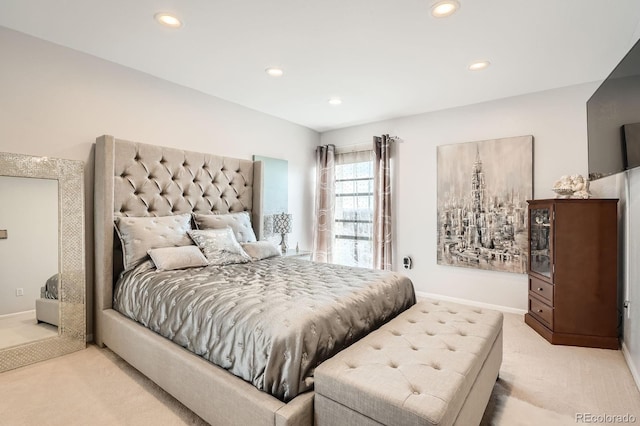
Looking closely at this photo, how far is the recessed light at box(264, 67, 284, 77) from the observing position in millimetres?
2984

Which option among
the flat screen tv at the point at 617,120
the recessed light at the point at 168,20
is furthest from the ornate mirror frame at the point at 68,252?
the flat screen tv at the point at 617,120

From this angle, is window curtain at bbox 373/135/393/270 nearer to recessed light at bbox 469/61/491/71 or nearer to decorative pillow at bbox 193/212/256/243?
recessed light at bbox 469/61/491/71

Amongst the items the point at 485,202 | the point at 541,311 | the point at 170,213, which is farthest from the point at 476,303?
the point at 170,213

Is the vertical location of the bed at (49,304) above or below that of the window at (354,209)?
below

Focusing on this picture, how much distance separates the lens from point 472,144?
388cm

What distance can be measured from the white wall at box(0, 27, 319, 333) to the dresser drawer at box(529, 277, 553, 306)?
3.68 meters

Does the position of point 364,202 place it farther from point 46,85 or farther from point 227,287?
point 46,85

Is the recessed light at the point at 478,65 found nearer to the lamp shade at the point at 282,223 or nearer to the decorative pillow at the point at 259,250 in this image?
the decorative pillow at the point at 259,250

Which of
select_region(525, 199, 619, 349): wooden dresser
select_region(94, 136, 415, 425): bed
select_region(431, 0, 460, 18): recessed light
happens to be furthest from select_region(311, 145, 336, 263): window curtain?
select_region(431, 0, 460, 18): recessed light

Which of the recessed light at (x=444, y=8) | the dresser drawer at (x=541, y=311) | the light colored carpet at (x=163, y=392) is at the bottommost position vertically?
the light colored carpet at (x=163, y=392)

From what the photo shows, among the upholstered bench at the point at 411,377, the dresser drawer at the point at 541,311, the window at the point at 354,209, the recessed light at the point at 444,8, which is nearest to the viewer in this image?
the upholstered bench at the point at 411,377

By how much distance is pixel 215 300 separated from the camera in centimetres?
186

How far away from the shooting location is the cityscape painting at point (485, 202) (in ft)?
11.7

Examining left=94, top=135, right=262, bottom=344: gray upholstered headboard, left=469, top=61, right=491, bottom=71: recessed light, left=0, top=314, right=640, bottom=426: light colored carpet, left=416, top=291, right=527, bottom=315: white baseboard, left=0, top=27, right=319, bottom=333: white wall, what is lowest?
left=0, top=314, right=640, bottom=426: light colored carpet
